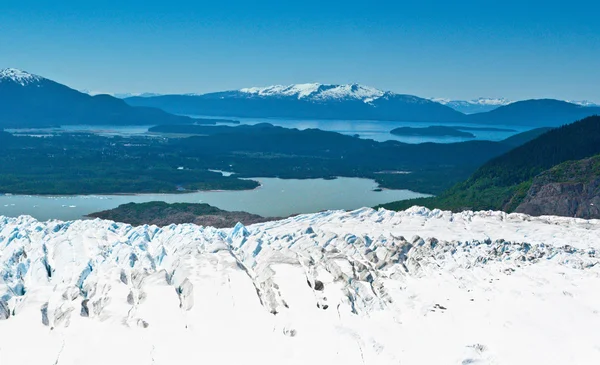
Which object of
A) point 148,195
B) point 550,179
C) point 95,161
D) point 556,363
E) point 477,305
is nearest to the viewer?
point 556,363

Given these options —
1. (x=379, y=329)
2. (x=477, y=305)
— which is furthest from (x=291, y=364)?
(x=477, y=305)

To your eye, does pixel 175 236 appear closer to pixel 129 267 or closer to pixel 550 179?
pixel 129 267

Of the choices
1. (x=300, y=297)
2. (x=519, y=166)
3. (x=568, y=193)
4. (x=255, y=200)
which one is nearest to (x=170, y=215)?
(x=255, y=200)

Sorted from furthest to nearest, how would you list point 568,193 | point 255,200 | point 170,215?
point 255,200, point 170,215, point 568,193

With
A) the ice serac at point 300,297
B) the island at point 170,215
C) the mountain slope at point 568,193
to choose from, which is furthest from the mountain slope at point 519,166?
the ice serac at point 300,297

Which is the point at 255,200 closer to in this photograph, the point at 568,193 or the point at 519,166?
the point at 519,166
